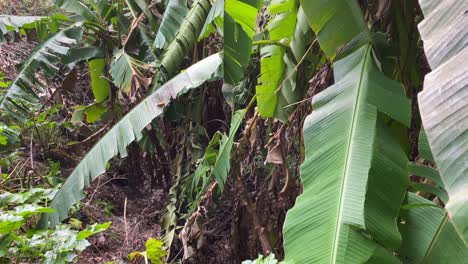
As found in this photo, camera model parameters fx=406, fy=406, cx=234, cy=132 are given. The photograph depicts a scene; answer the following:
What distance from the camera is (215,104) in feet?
11.9

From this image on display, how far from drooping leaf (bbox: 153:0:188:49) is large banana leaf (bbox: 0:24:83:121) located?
2.79 ft

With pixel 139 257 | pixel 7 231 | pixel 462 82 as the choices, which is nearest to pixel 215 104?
pixel 139 257

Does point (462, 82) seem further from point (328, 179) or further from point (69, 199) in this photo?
point (69, 199)

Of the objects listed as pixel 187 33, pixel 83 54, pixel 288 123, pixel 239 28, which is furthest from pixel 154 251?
pixel 83 54

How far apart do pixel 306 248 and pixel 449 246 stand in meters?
0.40

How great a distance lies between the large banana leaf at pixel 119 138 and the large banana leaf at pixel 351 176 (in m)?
1.12

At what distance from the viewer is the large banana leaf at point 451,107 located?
1.92 ft

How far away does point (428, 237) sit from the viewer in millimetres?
1112

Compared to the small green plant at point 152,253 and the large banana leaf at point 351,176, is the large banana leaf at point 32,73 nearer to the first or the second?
the small green plant at point 152,253

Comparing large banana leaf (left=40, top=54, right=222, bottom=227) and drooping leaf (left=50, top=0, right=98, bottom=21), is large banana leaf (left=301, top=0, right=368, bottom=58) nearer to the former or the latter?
large banana leaf (left=40, top=54, right=222, bottom=227)

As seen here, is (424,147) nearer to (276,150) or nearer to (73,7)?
(276,150)

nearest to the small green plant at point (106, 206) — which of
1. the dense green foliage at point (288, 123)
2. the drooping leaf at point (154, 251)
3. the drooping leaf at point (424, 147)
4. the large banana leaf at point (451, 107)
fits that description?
the dense green foliage at point (288, 123)

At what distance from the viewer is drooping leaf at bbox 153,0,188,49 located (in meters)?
2.45

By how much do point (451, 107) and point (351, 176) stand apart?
0.48 m
